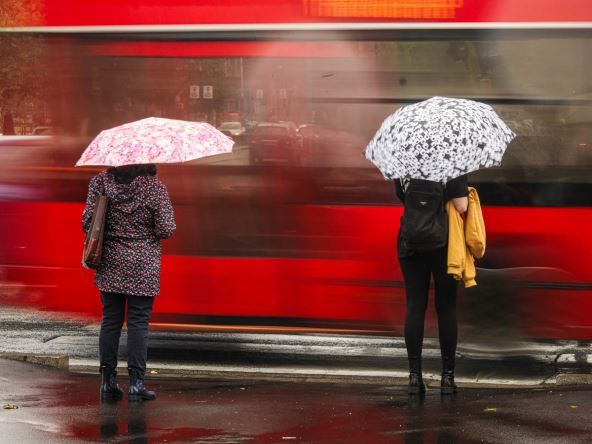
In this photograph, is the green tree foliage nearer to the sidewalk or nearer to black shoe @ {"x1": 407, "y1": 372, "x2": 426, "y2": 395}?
the sidewalk

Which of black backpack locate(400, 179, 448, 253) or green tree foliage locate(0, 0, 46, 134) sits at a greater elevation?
green tree foliage locate(0, 0, 46, 134)

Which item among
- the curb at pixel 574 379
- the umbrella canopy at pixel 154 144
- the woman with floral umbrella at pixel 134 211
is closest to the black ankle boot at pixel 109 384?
the woman with floral umbrella at pixel 134 211

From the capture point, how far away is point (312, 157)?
8.43 m

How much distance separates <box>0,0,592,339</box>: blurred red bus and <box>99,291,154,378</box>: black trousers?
1.46m

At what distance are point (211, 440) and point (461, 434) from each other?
1317 millimetres

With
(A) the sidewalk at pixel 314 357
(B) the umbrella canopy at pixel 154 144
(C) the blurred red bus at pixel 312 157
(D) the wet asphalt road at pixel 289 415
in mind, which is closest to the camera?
(D) the wet asphalt road at pixel 289 415

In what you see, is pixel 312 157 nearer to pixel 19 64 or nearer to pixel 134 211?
pixel 134 211

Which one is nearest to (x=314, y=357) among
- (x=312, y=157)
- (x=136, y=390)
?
(x=312, y=157)

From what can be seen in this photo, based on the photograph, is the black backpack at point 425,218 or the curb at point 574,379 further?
the curb at point 574,379

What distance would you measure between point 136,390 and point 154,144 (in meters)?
1.54

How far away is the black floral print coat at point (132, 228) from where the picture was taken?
275 inches

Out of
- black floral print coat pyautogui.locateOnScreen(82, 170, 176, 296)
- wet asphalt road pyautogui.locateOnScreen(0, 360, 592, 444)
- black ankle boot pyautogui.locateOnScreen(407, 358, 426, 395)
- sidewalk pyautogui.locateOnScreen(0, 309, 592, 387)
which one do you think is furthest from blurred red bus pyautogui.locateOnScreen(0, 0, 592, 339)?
black floral print coat pyautogui.locateOnScreen(82, 170, 176, 296)

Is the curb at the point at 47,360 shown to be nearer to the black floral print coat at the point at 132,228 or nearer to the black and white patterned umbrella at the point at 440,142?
the black floral print coat at the point at 132,228

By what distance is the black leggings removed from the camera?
7.08 metres
